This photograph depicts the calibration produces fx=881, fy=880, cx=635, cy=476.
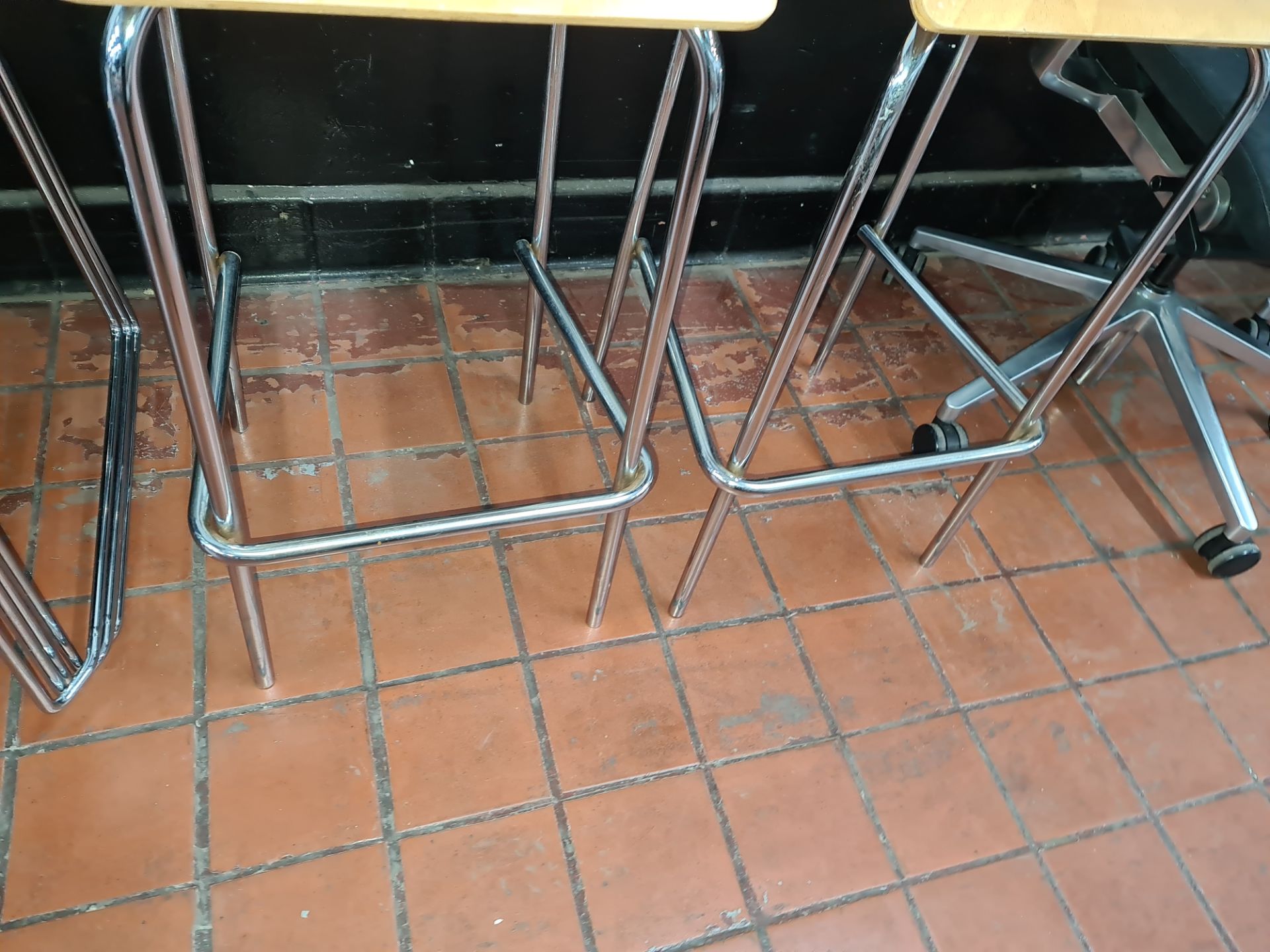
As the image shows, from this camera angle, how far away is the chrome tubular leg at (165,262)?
0.60m

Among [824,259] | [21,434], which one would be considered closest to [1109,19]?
[824,259]

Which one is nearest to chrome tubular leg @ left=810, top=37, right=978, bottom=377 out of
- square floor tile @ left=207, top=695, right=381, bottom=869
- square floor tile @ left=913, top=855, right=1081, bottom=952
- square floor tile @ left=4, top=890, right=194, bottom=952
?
square floor tile @ left=913, top=855, right=1081, bottom=952

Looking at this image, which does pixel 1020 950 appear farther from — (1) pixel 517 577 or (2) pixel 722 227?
(2) pixel 722 227

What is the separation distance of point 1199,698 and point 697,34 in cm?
125

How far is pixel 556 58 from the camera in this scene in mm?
1104

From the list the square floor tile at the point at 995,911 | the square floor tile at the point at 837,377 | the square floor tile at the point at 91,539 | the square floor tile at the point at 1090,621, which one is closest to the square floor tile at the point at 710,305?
the square floor tile at the point at 837,377

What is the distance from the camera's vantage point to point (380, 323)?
1.58 meters

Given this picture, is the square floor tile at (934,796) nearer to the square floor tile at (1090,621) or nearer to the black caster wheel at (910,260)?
the square floor tile at (1090,621)

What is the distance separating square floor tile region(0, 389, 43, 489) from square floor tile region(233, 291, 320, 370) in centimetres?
30

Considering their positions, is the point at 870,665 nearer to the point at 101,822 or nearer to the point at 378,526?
the point at 378,526

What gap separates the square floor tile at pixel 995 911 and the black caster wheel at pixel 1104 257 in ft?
3.94

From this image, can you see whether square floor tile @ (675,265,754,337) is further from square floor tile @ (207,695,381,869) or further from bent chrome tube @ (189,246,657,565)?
square floor tile @ (207,695,381,869)

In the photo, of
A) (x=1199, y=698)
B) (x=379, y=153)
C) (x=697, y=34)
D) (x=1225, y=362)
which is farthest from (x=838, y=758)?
(x=1225, y=362)

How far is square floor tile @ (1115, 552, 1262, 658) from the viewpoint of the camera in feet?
4.68
